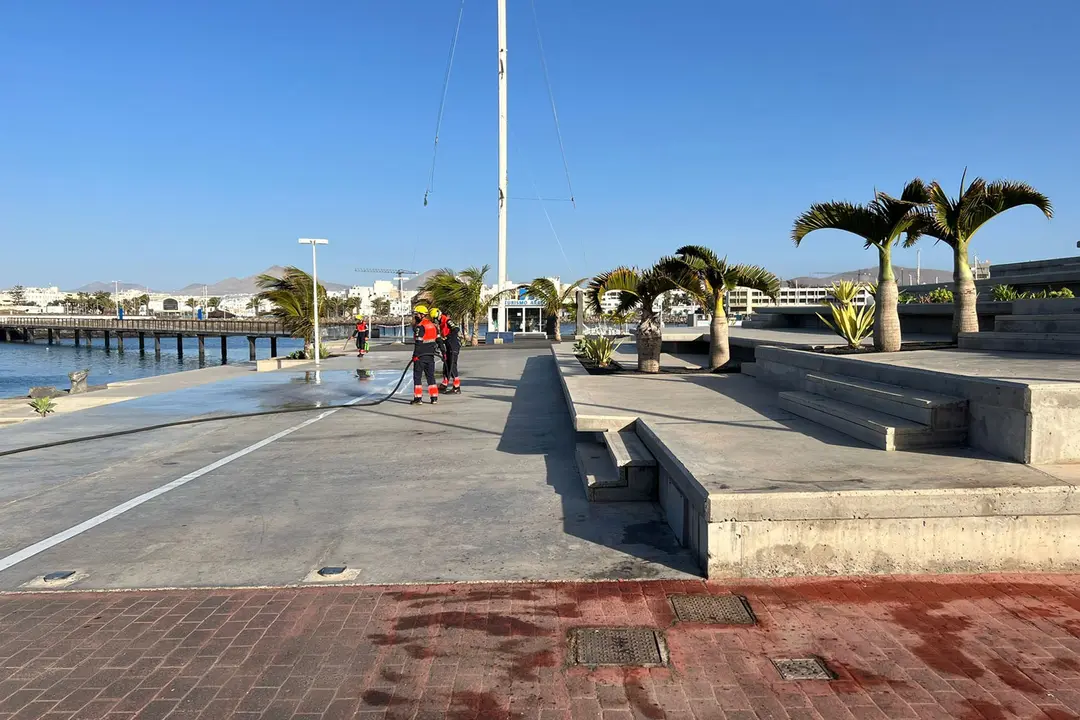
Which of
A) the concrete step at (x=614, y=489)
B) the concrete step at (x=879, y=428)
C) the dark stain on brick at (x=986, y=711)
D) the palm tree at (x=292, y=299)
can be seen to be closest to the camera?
the dark stain on brick at (x=986, y=711)

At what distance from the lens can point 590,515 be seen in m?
5.35

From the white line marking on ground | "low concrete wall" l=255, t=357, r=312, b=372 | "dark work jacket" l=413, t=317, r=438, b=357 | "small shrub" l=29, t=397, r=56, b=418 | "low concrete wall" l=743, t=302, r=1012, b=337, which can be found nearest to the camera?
the white line marking on ground

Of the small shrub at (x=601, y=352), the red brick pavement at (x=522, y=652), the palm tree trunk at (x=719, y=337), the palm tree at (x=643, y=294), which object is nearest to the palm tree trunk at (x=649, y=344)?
the palm tree at (x=643, y=294)

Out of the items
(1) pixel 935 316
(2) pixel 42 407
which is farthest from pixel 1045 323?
(2) pixel 42 407

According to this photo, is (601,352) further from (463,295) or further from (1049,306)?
(463,295)

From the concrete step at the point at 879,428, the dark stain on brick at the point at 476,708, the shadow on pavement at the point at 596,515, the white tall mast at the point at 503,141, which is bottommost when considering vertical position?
the dark stain on brick at the point at 476,708

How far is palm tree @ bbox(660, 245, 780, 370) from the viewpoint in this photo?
41.5 ft

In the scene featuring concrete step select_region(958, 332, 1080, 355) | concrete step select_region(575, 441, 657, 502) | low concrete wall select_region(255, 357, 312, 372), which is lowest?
concrete step select_region(575, 441, 657, 502)

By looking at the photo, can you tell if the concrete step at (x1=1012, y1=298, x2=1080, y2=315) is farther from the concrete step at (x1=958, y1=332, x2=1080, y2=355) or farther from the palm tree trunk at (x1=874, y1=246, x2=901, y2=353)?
the palm tree trunk at (x1=874, y1=246, x2=901, y2=353)

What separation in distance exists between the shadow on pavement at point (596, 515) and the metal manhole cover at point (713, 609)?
14.3 inches

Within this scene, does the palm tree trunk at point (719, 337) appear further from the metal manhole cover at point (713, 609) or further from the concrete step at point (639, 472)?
the metal manhole cover at point (713, 609)

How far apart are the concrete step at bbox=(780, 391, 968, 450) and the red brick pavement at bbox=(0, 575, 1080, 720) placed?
1.37m

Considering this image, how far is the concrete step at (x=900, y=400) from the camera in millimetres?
5086

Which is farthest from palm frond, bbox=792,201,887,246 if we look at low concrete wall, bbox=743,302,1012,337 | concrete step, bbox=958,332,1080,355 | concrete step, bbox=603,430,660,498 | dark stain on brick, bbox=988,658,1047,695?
dark stain on brick, bbox=988,658,1047,695
